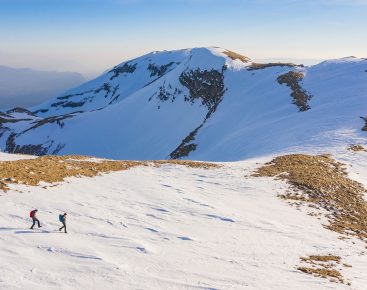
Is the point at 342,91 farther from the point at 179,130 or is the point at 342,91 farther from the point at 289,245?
the point at 289,245

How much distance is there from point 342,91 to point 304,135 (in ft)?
70.9

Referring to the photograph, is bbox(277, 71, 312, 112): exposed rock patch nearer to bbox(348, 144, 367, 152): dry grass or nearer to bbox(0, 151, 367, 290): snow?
bbox(348, 144, 367, 152): dry grass

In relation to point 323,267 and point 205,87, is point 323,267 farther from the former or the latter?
point 205,87

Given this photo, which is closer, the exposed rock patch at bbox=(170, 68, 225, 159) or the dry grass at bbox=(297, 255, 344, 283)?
the dry grass at bbox=(297, 255, 344, 283)

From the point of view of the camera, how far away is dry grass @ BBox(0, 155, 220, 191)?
2752 cm

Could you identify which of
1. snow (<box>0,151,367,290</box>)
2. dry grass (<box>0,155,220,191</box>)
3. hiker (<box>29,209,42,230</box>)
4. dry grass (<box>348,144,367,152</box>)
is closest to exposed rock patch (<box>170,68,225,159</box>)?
dry grass (<box>348,144,367,152</box>)

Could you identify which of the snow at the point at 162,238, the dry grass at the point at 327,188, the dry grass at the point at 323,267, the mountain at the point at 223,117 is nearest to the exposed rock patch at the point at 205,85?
the mountain at the point at 223,117

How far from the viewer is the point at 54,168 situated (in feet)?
105

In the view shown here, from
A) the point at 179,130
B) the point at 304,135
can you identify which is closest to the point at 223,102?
the point at 179,130

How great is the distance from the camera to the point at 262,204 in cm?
2925

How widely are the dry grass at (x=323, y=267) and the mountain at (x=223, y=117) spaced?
27227 mm

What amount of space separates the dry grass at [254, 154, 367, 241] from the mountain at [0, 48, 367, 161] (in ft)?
27.1

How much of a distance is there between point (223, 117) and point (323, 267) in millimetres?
60479

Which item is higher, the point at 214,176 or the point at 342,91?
the point at 342,91
